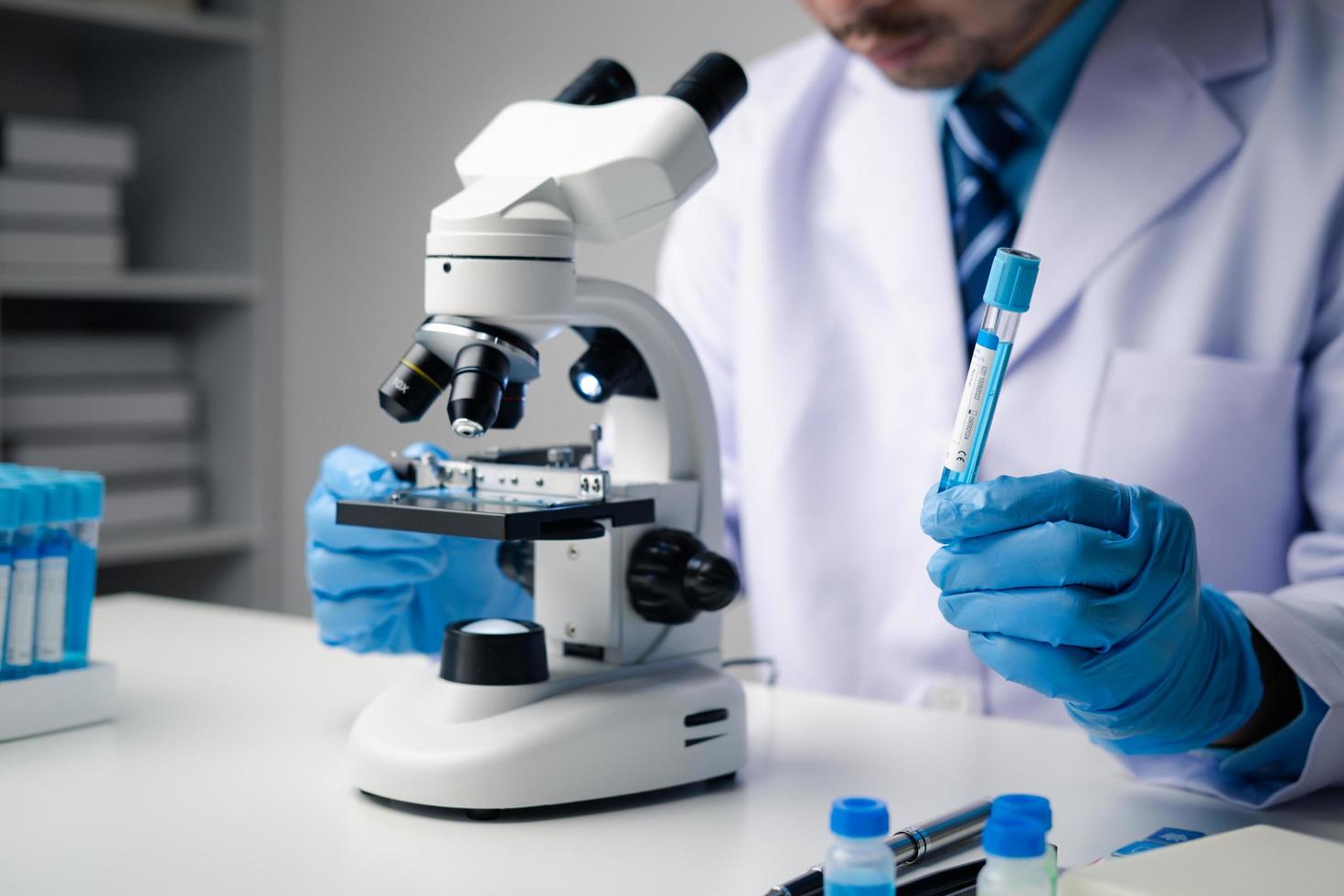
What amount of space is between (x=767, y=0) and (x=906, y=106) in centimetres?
71

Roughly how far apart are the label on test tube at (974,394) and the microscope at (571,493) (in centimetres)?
23

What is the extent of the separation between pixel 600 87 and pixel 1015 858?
2.28 ft

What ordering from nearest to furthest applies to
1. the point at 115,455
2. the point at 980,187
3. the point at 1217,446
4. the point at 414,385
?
the point at 414,385
the point at 1217,446
the point at 980,187
the point at 115,455

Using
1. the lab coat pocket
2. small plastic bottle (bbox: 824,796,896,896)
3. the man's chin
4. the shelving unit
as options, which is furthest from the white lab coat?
the shelving unit

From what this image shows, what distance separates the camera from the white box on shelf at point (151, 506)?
2830 millimetres

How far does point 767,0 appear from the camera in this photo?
2334 mm

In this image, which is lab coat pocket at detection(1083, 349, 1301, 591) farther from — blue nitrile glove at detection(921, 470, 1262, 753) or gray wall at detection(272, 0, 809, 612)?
gray wall at detection(272, 0, 809, 612)

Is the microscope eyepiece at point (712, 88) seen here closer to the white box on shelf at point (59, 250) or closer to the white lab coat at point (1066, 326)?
the white lab coat at point (1066, 326)

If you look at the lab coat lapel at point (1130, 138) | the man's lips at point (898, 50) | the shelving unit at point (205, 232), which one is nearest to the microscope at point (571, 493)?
the man's lips at point (898, 50)

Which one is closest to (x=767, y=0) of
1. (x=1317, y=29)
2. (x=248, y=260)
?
(x=1317, y=29)

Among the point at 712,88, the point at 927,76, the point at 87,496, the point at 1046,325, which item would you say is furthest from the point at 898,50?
the point at 87,496

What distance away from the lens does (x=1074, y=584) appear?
3.04ft

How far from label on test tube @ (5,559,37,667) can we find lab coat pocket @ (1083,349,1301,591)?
1058 millimetres

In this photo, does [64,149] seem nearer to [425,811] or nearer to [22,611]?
[22,611]
